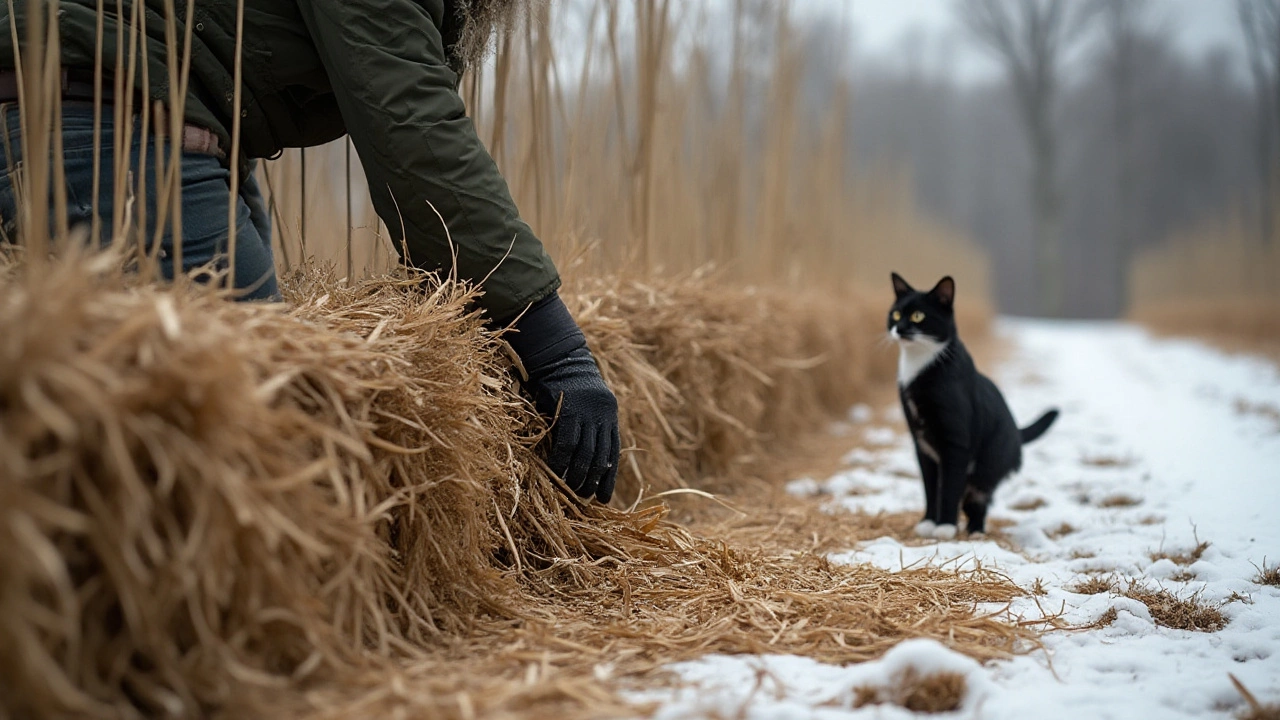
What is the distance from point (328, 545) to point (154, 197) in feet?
2.00

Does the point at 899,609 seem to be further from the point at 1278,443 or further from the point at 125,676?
the point at 1278,443

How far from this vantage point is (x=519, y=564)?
1.35 metres

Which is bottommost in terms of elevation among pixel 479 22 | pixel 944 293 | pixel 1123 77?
pixel 944 293

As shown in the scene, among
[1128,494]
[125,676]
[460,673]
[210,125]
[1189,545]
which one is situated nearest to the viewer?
[125,676]

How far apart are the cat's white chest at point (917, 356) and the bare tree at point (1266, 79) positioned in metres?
7.86

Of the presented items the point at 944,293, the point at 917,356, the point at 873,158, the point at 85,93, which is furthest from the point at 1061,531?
the point at 873,158

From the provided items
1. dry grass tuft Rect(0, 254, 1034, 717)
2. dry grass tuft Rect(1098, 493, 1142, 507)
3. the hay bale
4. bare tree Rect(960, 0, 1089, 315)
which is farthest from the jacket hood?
bare tree Rect(960, 0, 1089, 315)

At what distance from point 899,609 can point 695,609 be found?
0.94ft

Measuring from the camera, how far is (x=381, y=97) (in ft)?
3.90

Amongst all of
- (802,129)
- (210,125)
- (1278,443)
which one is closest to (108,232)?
(210,125)

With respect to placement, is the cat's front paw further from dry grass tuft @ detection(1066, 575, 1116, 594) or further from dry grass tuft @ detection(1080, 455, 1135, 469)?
dry grass tuft @ detection(1080, 455, 1135, 469)

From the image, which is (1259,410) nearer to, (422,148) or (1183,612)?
(1183,612)

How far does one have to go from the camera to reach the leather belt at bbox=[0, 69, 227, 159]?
1192 mm

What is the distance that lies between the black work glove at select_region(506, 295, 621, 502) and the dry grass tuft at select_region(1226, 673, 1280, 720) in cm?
84
